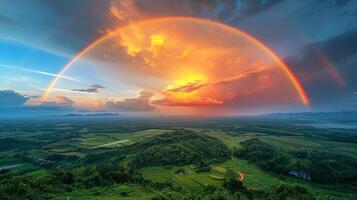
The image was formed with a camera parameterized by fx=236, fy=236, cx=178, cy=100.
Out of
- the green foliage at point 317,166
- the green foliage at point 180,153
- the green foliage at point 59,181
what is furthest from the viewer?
the green foliage at point 180,153

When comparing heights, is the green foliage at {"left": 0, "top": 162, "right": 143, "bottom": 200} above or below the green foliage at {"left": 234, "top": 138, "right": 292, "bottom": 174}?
above

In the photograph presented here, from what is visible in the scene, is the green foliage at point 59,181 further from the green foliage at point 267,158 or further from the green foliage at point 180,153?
the green foliage at point 267,158

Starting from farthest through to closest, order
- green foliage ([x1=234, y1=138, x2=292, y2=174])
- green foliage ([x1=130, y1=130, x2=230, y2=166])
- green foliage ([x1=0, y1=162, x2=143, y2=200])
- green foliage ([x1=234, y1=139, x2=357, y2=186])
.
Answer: green foliage ([x1=130, y1=130, x2=230, y2=166]), green foliage ([x1=234, y1=138, x2=292, y2=174]), green foliage ([x1=234, y1=139, x2=357, y2=186]), green foliage ([x1=0, y1=162, x2=143, y2=200])

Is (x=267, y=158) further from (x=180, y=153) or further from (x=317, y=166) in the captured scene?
(x=180, y=153)

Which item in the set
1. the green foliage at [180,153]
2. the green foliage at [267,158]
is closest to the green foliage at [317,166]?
the green foliage at [267,158]

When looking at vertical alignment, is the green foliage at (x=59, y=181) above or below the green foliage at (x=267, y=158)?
above

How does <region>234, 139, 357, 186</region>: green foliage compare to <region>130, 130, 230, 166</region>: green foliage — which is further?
<region>130, 130, 230, 166</region>: green foliage

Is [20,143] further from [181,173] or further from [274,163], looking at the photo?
[274,163]

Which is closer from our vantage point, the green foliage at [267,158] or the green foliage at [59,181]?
the green foliage at [59,181]

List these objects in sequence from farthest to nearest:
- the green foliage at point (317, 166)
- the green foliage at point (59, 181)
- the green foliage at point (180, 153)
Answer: the green foliage at point (180, 153) → the green foliage at point (317, 166) → the green foliage at point (59, 181)

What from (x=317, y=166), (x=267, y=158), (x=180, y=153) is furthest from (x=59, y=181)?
(x=317, y=166)

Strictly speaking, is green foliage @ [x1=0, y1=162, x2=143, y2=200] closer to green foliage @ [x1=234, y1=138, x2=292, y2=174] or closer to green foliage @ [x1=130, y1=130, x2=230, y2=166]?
green foliage @ [x1=130, y1=130, x2=230, y2=166]

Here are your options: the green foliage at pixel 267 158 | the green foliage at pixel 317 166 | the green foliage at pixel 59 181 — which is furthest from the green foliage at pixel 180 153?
the green foliage at pixel 59 181

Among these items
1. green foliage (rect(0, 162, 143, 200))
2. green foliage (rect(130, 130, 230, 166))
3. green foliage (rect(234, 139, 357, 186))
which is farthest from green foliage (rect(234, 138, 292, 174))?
green foliage (rect(0, 162, 143, 200))
